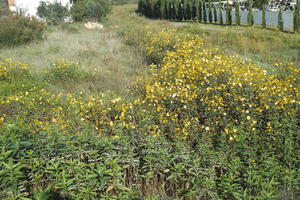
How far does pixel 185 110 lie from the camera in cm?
390

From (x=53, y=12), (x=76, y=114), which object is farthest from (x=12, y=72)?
(x=53, y=12)

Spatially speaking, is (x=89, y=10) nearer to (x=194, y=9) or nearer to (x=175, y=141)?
(x=194, y=9)

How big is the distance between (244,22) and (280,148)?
816 inches

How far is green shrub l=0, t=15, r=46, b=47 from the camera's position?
37.4 feet

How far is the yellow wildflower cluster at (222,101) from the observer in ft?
11.3

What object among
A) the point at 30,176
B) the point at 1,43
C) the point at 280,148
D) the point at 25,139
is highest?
the point at 1,43

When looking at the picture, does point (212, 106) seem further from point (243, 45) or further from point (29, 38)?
point (29, 38)

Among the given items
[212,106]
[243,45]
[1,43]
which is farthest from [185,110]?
[1,43]

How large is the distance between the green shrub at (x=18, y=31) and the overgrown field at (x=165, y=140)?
632 cm

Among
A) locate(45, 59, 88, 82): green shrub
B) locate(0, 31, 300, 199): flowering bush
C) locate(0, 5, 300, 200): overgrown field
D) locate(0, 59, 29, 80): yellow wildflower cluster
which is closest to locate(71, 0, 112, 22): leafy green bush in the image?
locate(45, 59, 88, 82): green shrub

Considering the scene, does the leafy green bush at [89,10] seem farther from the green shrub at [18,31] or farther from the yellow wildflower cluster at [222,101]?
the yellow wildflower cluster at [222,101]

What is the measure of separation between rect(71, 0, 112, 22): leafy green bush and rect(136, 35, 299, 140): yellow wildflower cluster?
19.4m

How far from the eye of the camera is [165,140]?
10.0 ft

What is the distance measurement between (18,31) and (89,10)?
1121cm
